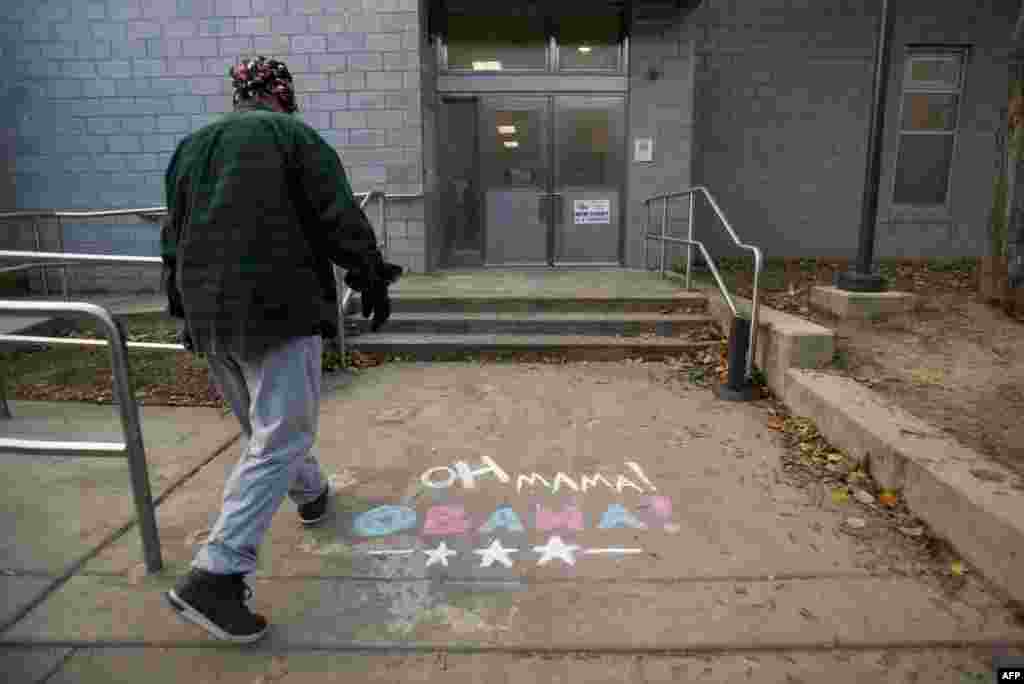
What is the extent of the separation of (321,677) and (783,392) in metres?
3.71

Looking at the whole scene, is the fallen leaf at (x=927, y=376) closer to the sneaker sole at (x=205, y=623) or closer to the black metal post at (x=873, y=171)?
→ the black metal post at (x=873, y=171)

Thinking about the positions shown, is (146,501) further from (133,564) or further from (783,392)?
(783,392)

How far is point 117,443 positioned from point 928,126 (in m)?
11.9

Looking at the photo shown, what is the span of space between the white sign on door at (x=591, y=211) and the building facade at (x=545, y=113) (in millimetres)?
29

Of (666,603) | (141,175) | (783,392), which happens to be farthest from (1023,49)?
(141,175)

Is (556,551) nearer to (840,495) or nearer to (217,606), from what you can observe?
(217,606)

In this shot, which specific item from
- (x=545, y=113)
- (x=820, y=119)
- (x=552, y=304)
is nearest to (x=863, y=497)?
(x=552, y=304)

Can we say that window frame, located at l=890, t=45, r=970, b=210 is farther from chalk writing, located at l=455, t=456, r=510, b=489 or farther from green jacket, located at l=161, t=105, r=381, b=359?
green jacket, located at l=161, t=105, r=381, b=359

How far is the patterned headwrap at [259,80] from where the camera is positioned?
7.30ft

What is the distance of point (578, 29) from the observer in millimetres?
8711

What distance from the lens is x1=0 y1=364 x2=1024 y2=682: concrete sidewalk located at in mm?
2123

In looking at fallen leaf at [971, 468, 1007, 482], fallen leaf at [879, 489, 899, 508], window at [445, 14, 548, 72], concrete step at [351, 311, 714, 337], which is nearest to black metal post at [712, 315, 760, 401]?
concrete step at [351, 311, 714, 337]

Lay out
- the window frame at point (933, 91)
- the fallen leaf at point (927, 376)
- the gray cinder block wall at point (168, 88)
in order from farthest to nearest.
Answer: the window frame at point (933, 91) < the gray cinder block wall at point (168, 88) < the fallen leaf at point (927, 376)

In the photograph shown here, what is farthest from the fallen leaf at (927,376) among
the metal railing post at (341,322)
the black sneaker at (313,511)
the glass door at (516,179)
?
the glass door at (516,179)
